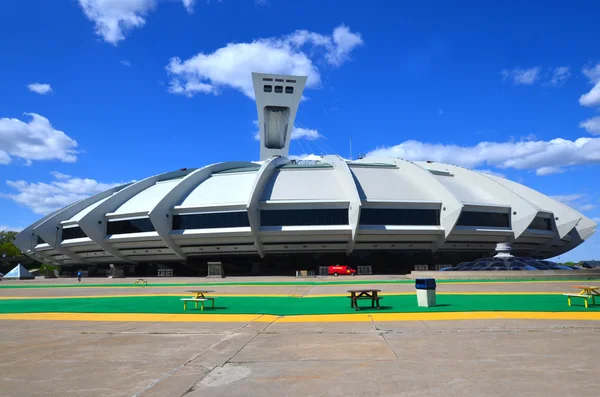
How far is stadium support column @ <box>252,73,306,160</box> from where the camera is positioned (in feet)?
229

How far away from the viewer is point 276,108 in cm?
7150

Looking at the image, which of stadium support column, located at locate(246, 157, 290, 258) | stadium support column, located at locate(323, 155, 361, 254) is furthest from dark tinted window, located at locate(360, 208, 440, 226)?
stadium support column, located at locate(246, 157, 290, 258)

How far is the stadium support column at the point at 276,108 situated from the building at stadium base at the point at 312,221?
723 inches

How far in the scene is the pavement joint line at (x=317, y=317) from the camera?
11454 millimetres

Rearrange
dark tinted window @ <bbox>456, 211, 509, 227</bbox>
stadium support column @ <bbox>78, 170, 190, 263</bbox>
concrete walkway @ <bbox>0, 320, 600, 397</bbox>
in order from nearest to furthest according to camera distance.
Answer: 1. concrete walkway @ <bbox>0, 320, 600, 397</bbox>
2. dark tinted window @ <bbox>456, 211, 509, 227</bbox>
3. stadium support column @ <bbox>78, 170, 190, 263</bbox>

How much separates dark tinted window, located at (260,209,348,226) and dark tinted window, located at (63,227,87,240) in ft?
73.5

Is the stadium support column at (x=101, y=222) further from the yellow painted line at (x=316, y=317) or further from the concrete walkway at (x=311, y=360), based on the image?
the concrete walkway at (x=311, y=360)

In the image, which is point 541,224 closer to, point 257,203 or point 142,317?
point 257,203

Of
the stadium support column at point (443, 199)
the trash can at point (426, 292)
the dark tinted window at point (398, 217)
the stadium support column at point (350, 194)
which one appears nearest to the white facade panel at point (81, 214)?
the stadium support column at point (350, 194)

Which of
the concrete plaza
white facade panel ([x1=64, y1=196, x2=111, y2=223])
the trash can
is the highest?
white facade panel ([x1=64, y1=196, x2=111, y2=223])

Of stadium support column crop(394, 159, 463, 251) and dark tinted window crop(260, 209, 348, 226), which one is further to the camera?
dark tinted window crop(260, 209, 348, 226)

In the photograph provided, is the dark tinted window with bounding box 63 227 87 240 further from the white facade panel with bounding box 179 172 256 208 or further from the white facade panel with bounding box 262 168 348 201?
the white facade panel with bounding box 262 168 348 201

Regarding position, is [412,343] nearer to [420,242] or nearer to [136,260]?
[420,242]

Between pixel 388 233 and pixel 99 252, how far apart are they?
32807 millimetres
